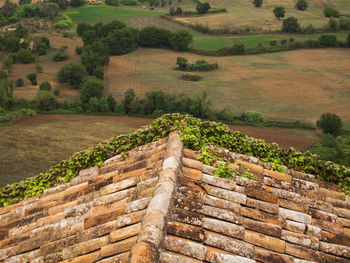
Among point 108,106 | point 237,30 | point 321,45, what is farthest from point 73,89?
point 321,45

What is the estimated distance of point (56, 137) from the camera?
144 ft

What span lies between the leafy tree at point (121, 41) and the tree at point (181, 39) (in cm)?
1005

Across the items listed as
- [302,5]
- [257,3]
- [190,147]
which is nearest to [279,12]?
[302,5]

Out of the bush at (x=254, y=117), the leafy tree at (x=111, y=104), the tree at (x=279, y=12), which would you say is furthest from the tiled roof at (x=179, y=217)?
the tree at (x=279, y=12)

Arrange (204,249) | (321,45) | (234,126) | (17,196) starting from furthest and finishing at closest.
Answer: (321,45) < (234,126) < (17,196) < (204,249)

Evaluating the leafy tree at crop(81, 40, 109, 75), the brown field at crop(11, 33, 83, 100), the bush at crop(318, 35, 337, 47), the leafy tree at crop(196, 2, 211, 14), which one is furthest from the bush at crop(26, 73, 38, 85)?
the bush at crop(318, 35, 337, 47)

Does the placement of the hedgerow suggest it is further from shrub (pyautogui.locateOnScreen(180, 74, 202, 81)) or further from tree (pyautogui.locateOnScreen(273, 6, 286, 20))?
tree (pyautogui.locateOnScreen(273, 6, 286, 20))

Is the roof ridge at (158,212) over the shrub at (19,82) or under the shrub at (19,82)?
over

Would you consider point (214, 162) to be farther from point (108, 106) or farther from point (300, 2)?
point (300, 2)

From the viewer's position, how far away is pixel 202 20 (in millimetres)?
108438

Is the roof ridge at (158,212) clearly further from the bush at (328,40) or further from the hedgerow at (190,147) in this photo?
the bush at (328,40)

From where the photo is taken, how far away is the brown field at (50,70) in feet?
202

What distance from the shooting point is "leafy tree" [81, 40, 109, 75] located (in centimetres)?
7038

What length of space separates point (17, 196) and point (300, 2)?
12097cm
